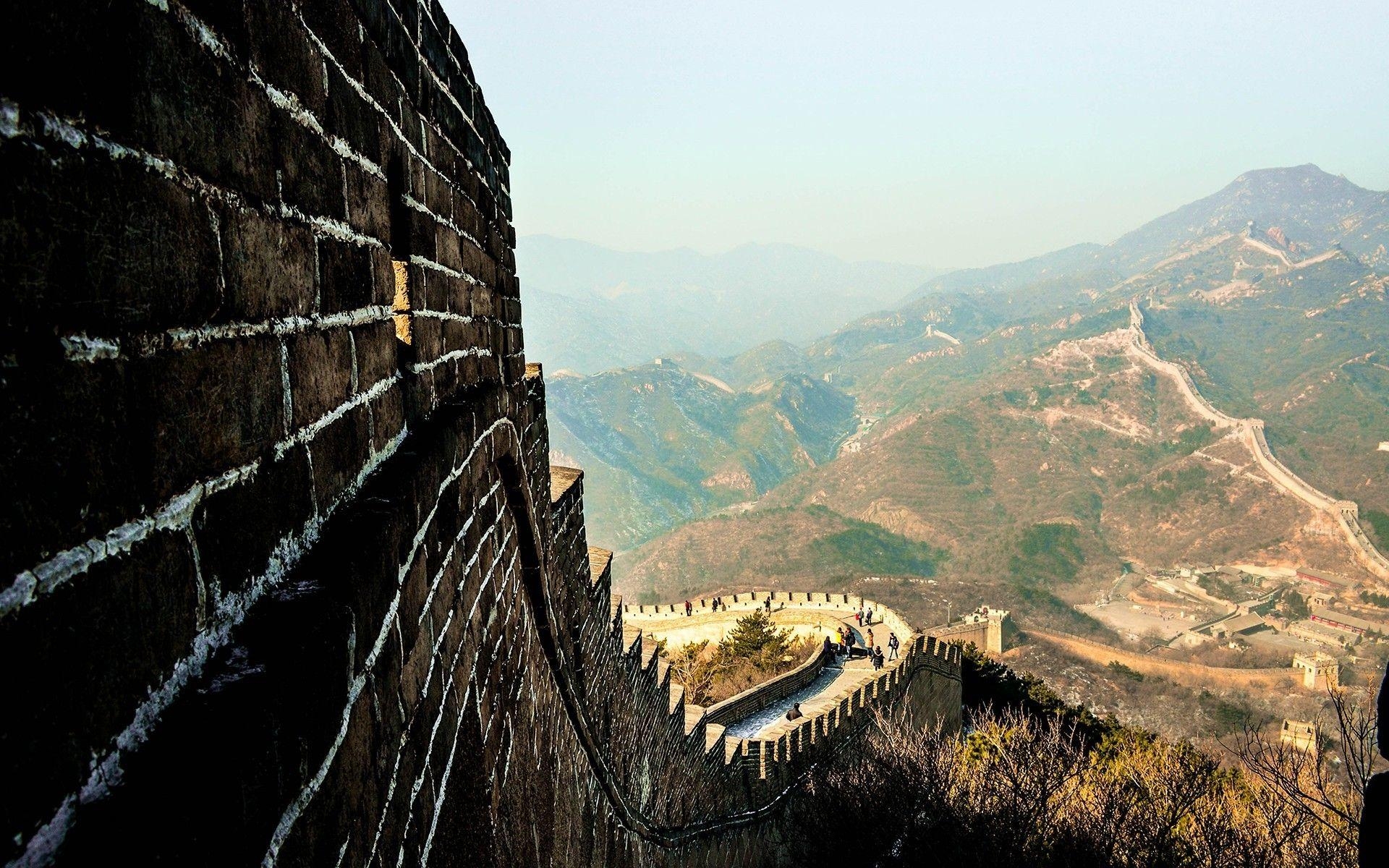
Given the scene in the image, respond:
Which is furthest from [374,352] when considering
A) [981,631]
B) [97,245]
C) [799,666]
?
[981,631]

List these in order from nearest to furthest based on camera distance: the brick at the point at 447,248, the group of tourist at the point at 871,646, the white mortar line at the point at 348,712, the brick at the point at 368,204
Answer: the white mortar line at the point at 348,712, the brick at the point at 368,204, the brick at the point at 447,248, the group of tourist at the point at 871,646

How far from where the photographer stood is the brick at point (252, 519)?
76 centimetres

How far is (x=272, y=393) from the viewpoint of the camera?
0.90 metres

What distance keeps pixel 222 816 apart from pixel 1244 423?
95104 millimetres

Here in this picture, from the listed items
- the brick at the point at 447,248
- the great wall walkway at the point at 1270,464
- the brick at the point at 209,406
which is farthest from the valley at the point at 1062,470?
the brick at the point at 209,406

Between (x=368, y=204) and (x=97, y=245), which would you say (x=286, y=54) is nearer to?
(x=368, y=204)

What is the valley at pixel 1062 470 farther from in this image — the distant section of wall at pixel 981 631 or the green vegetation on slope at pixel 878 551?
the distant section of wall at pixel 981 631

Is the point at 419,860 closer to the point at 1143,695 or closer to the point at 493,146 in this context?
the point at 493,146

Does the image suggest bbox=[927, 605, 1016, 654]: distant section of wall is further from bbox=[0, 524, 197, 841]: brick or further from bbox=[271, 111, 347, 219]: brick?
bbox=[0, 524, 197, 841]: brick

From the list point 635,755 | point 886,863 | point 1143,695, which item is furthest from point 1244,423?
point 635,755

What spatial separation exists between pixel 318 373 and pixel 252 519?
27 cm

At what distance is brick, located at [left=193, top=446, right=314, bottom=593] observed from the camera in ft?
2.48

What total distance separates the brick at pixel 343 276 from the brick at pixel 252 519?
9.2 inches

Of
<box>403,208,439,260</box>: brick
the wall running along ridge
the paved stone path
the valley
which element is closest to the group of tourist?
the paved stone path
